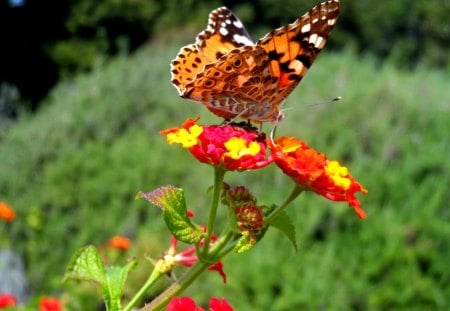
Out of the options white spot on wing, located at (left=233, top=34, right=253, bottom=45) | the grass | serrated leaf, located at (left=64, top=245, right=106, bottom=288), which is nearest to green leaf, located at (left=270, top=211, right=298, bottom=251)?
serrated leaf, located at (left=64, top=245, right=106, bottom=288)

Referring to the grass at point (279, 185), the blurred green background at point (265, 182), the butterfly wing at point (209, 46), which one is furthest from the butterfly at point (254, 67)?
the grass at point (279, 185)

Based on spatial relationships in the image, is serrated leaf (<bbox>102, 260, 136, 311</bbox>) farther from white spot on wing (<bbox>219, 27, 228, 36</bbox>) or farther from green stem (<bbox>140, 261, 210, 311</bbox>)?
white spot on wing (<bbox>219, 27, 228, 36</bbox>)

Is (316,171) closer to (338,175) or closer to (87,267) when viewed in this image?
(338,175)

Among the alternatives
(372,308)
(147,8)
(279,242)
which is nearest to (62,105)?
(279,242)

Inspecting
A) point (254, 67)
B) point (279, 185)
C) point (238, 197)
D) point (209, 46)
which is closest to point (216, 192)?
point (238, 197)

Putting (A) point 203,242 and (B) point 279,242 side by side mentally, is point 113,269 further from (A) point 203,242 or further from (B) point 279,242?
(B) point 279,242

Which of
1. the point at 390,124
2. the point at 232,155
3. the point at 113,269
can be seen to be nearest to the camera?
the point at 232,155
